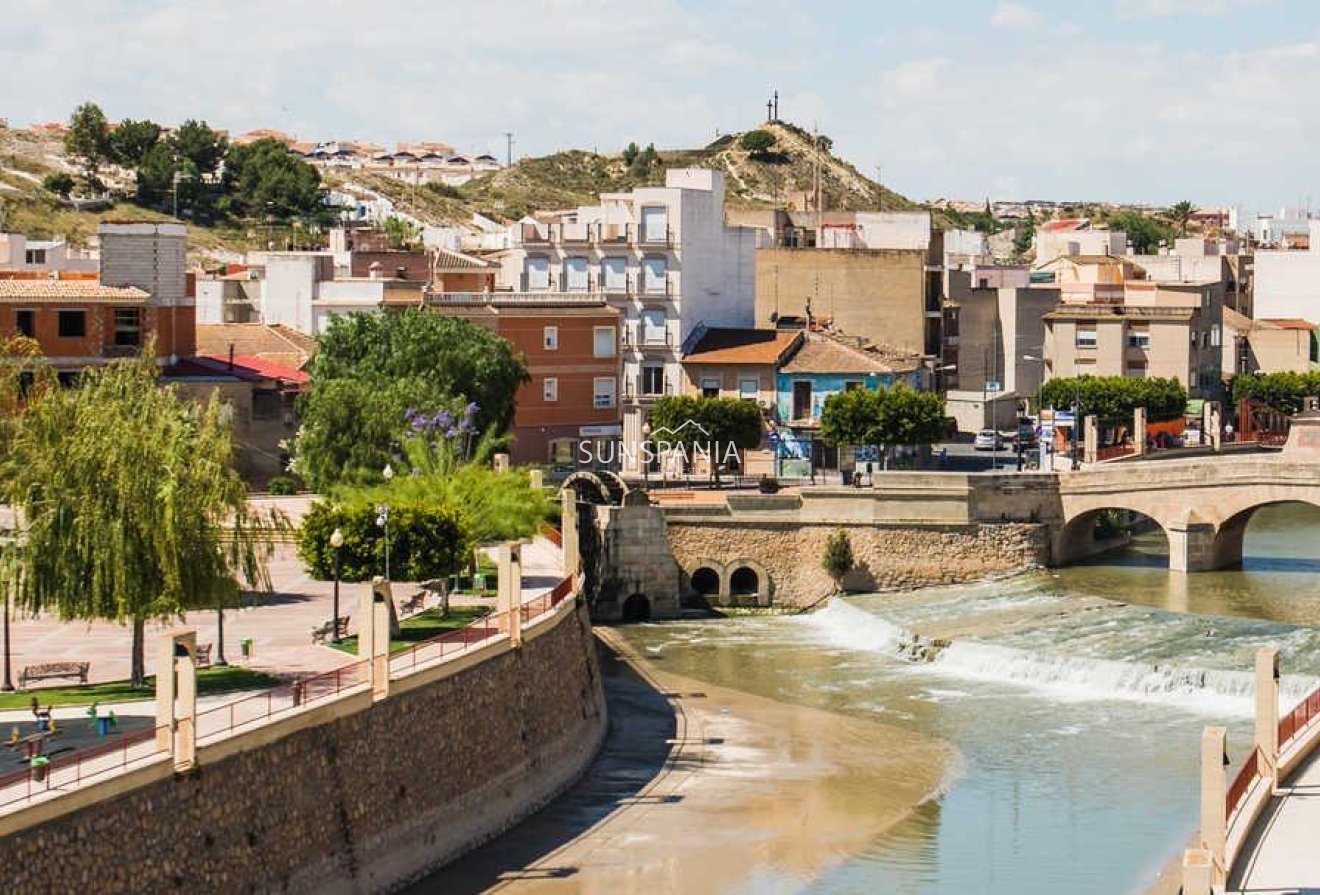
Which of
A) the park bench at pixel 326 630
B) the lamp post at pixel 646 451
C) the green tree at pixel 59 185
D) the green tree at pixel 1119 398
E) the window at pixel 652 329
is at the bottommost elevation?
the park bench at pixel 326 630

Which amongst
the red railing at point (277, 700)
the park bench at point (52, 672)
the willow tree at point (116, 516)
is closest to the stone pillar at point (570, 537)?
the willow tree at point (116, 516)

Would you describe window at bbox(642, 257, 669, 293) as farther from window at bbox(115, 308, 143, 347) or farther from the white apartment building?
window at bbox(115, 308, 143, 347)

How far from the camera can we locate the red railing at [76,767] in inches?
1385

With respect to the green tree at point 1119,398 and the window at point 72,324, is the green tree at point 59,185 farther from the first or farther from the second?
the window at point 72,324

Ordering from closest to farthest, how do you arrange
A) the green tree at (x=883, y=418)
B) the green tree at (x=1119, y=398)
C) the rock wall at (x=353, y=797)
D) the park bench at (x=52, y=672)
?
the rock wall at (x=353, y=797)
the park bench at (x=52, y=672)
the green tree at (x=883, y=418)
the green tree at (x=1119, y=398)

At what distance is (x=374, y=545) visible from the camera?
184 feet

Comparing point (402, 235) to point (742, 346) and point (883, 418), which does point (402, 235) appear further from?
point (883, 418)

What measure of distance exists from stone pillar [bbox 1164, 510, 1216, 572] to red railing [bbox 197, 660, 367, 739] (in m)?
39.3

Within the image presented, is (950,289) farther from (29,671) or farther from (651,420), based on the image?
(29,671)

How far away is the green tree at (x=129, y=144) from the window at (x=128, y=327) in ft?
274

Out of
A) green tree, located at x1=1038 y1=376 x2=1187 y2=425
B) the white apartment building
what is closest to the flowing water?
green tree, located at x1=1038 y1=376 x2=1187 y2=425

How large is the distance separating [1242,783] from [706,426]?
53.6 metres

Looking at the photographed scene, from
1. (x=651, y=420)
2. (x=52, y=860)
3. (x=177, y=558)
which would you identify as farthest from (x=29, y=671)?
(x=651, y=420)

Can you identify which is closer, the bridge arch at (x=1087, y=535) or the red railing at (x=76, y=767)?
the red railing at (x=76, y=767)
